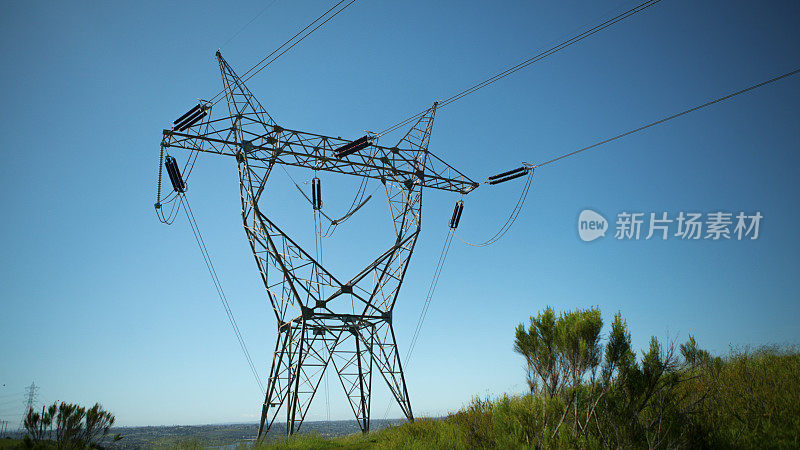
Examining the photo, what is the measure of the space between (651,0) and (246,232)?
1395cm

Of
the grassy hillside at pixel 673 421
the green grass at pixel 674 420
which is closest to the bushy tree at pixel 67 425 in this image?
the green grass at pixel 674 420

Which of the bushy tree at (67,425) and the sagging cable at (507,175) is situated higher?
the sagging cable at (507,175)

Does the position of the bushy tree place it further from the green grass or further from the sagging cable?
the sagging cable

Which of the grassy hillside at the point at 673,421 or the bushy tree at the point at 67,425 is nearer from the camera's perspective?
the grassy hillside at the point at 673,421

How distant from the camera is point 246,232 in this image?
17344mm

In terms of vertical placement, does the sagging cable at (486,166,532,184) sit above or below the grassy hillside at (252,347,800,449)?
above

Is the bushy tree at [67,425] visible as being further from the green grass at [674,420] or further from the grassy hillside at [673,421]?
the grassy hillside at [673,421]

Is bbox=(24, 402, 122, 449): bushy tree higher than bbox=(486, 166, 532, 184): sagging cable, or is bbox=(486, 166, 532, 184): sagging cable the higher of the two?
bbox=(486, 166, 532, 184): sagging cable

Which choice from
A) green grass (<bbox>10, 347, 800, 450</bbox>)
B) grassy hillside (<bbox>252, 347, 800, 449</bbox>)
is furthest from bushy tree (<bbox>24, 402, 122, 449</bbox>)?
grassy hillside (<bbox>252, 347, 800, 449</bbox>)

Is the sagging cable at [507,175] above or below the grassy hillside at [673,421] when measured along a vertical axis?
above

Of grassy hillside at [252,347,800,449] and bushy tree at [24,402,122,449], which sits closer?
grassy hillside at [252,347,800,449]

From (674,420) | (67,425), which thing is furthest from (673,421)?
(67,425)

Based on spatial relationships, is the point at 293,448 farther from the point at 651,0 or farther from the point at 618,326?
the point at 651,0

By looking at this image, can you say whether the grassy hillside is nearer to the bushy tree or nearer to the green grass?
the green grass
